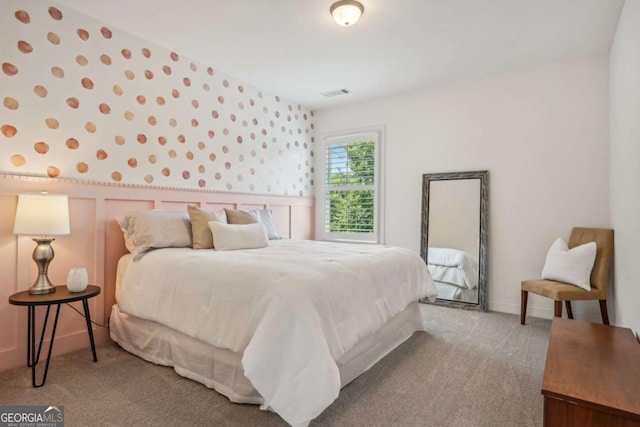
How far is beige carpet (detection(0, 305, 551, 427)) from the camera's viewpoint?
1746mm

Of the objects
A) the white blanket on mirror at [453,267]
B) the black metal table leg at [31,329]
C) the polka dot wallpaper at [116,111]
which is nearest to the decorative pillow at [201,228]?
the polka dot wallpaper at [116,111]

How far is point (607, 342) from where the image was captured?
1581 millimetres

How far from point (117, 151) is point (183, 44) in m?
1.13

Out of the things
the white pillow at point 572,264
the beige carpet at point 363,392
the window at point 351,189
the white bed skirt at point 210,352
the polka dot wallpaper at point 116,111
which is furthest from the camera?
the window at point 351,189

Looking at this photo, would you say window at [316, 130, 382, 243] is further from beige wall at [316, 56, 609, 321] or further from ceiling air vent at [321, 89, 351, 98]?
ceiling air vent at [321, 89, 351, 98]

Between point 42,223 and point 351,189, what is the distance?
3446mm

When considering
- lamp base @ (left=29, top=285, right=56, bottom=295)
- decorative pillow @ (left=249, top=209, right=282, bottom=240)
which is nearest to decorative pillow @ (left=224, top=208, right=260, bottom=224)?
decorative pillow @ (left=249, top=209, right=282, bottom=240)

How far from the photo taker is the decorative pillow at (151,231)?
2615 millimetres

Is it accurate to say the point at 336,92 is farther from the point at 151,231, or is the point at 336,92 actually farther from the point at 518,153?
the point at 151,231

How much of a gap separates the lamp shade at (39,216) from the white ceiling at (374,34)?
1.48 m

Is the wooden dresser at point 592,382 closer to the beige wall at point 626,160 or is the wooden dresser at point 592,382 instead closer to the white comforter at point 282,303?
the beige wall at point 626,160

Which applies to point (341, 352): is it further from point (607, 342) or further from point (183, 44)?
point (183, 44)

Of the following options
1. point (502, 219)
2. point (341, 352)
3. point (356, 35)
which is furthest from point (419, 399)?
point (356, 35)

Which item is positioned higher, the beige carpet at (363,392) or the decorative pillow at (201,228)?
the decorative pillow at (201,228)
